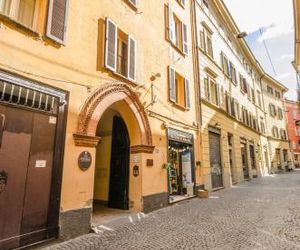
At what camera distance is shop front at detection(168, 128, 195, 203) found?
10.2m

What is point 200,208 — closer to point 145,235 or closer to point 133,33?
point 145,235

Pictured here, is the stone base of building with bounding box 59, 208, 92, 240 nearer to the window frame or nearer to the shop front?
the window frame

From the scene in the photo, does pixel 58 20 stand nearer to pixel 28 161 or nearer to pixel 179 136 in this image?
pixel 28 161

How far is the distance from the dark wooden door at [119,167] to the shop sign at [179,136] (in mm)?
1964

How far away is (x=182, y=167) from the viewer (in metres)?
10.7

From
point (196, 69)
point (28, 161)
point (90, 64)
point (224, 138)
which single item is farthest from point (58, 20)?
point (224, 138)

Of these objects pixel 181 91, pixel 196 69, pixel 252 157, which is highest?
pixel 196 69

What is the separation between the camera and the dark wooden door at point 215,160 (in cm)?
1239

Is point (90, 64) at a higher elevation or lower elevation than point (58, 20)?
lower

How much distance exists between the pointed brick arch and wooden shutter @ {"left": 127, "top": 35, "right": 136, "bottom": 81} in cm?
49

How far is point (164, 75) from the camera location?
31.1ft

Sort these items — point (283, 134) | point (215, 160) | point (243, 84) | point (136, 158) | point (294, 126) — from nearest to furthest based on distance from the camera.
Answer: point (136, 158) < point (215, 160) < point (243, 84) < point (283, 134) < point (294, 126)

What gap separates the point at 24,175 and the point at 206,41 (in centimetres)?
1291

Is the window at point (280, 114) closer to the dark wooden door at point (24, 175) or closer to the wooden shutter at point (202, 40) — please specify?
the wooden shutter at point (202, 40)
